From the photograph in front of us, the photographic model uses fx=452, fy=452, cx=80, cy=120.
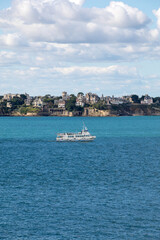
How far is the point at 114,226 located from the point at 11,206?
13.4m

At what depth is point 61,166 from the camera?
279 feet

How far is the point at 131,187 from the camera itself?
6306 centimetres

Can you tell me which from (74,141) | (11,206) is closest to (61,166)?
(11,206)

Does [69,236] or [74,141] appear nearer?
[69,236]

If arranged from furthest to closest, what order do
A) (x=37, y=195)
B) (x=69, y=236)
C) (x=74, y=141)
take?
(x=74, y=141), (x=37, y=195), (x=69, y=236)

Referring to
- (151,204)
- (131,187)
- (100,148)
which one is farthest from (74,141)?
(151,204)

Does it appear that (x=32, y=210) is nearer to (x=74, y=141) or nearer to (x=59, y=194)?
(x=59, y=194)

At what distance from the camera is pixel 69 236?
4350 cm

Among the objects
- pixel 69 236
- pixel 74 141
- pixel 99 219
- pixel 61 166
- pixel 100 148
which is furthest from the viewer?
pixel 74 141

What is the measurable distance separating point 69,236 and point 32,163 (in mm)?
47516

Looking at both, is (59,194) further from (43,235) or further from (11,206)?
(43,235)

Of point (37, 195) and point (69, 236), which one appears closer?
point (69, 236)

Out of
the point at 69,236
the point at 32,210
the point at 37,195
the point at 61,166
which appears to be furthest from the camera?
the point at 61,166

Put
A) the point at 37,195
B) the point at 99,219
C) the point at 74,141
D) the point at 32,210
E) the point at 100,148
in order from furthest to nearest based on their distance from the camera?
the point at 74,141
the point at 100,148
the point at 37,195
the point at 32,210
the point at 99,219
